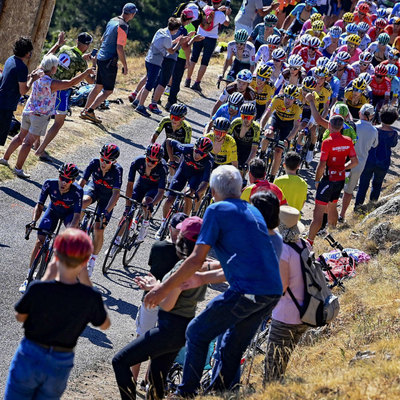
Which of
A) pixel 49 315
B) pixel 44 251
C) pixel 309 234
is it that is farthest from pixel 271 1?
pixel 49 315

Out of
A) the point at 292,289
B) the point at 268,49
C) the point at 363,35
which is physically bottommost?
the point at 292,289

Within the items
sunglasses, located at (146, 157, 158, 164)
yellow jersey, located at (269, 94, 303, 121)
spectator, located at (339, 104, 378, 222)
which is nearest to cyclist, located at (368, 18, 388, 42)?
yellow jersey, located at (269, 94, 303, 121)

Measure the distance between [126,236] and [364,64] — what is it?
1083 cm

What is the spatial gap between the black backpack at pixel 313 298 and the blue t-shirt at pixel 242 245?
36.0 inches

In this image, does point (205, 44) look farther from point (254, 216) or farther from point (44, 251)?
point (254, 216)

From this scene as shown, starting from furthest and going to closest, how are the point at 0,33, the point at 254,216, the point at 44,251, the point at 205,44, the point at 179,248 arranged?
the point at 205,44 → the point at 0,33 → the point at 44,251 → the point at 179,248 → the point at 254,216

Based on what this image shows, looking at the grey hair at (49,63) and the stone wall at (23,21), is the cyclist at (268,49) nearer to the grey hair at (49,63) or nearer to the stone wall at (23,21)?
the stone wall at (23,21)

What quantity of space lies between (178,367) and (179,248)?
65.4 inches

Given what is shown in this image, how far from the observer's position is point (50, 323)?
20.8 feet

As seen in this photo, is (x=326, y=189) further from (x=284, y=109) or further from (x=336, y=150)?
(x=284, y=109)

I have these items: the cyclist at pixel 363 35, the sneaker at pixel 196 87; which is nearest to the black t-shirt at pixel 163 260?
the sneaker at pixel 196 87

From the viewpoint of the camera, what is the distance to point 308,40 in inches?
863

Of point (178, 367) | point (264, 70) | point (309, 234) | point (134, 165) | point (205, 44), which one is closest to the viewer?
point (178, 367)

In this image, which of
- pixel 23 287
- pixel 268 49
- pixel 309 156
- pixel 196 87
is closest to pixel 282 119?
pixel 309 156
